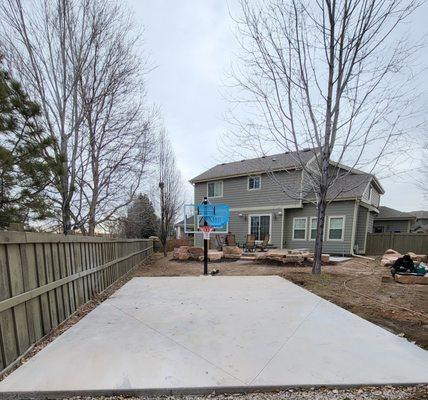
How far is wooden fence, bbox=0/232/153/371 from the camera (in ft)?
7.82

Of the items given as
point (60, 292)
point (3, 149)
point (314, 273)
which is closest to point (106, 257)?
point (60, 292)

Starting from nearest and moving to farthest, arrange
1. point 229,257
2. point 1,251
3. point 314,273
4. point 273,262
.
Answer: point 1,251 < point 314,273 < point 273,262 < point 229,257

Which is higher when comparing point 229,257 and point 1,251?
point 1,251

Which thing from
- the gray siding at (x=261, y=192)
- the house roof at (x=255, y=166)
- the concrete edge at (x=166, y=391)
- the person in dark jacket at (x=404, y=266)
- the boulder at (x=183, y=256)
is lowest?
the boulder at (x=183, y=256)

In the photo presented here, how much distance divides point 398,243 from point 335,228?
12.8 feet

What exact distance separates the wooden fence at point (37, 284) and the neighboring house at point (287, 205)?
31.2 ft

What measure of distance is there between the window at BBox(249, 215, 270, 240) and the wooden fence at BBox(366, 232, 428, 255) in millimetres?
5566

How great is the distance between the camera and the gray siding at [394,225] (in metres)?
20.2

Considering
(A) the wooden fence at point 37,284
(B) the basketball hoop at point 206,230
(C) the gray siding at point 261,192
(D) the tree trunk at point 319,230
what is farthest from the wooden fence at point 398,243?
(A) the wooden fence at point 37,284

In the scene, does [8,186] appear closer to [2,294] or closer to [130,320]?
[2,294]

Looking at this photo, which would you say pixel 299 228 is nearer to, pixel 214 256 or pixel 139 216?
pixel 214 256

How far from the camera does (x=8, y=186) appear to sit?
3.94 m

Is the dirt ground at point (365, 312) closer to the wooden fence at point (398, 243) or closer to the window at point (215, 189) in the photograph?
the wooden fence at point (398, 243)

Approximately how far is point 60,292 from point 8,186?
5.87 feet
